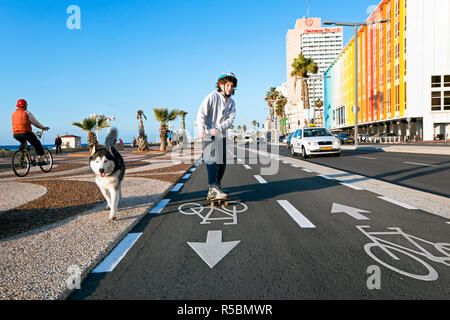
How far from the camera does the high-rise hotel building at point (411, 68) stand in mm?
42500

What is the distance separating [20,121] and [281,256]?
9.20 meters

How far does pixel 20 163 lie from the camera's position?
417 inches

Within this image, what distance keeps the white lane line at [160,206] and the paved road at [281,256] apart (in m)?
0.11

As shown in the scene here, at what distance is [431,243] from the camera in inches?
134

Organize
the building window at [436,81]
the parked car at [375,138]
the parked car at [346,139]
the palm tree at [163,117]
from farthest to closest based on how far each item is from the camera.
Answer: the parked car at [375,138] < the building window at [436,81] < the parked car at [346,139] < the palm tree at [163,117]

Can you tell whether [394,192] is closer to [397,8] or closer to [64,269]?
[64,269]

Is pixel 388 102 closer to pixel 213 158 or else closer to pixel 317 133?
pixel 317 133

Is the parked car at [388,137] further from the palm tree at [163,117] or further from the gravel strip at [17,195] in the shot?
the gravel strip at [17,195]

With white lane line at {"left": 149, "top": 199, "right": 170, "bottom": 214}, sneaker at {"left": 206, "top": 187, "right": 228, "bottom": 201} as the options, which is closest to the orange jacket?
white lane line at {"left": 149, "top": 199, "right": 170, "bottom": 214}

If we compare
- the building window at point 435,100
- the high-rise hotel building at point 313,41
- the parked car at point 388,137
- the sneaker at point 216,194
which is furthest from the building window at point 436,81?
the high-rise hotel building at point 313,41

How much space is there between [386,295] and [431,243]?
144 centimetres

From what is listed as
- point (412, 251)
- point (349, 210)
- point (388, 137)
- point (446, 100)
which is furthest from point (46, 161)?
point (446, 100)

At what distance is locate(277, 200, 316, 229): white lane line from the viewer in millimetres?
4223
